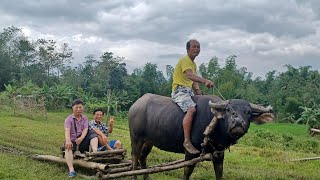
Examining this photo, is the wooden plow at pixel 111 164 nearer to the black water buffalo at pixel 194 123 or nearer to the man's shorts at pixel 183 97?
the black water buffalo at pixel 194 123

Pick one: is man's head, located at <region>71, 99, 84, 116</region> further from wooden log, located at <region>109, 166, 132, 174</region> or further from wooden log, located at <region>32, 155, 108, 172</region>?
wooden log, located at <region>109, 166, 132, 174</region>

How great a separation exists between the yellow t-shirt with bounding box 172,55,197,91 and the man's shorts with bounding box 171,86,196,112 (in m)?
0.08

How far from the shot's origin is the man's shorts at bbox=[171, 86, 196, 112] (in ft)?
19.8

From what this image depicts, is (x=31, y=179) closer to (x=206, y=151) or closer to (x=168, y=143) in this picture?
(x=168, y=143)

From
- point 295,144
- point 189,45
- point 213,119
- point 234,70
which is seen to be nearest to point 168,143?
point 213,119

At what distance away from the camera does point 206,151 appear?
5.89 metres

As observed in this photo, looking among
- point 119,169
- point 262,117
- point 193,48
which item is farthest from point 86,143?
point 262,117

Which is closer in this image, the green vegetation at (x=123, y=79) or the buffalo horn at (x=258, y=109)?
the buffalo horn at (x=258, y=109)

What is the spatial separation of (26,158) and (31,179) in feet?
Answer: 7.03

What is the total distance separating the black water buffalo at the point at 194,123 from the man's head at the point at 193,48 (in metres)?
0.65

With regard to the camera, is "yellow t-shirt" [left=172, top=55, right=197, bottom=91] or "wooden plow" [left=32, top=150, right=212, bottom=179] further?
"yellow t-shirt" [left=172, top=55, right=197, bottom=91]

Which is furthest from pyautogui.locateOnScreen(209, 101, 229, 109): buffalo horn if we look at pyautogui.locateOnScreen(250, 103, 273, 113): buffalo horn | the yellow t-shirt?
the yellow t-shirt

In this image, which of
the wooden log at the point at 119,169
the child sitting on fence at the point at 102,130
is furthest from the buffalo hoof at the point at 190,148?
the child sitting on fence at the point at 102,130

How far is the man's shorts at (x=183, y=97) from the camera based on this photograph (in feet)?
19.8
